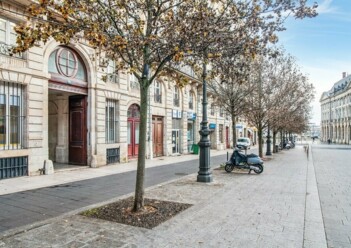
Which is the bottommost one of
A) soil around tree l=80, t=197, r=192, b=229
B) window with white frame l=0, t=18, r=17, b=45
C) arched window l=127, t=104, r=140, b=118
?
soil around tree l=80, t=197, r=192, b=229

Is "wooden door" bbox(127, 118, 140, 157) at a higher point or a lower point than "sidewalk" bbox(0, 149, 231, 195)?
higher

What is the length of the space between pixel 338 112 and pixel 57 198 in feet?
291

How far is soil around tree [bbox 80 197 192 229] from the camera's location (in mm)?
4918

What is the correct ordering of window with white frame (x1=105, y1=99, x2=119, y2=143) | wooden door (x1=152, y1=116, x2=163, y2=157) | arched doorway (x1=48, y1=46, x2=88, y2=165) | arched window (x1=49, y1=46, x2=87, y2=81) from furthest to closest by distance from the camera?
wooden door (x1=152, y1=116, x2=163, y2=157) → window with white frame (x1=105, y1=99, x2=119, y2=143) → arched doorway (x1=48, y1=46, x2=88, y2=165) → arched window (x1=49, y1=46, x2=87, y2=81)

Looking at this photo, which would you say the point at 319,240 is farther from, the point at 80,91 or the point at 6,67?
the point at 80,91

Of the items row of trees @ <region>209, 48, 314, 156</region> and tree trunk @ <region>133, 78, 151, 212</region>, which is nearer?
tree trunk @ <region>133, 78, 151, 212</region>

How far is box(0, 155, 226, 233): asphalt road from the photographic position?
17.3ft

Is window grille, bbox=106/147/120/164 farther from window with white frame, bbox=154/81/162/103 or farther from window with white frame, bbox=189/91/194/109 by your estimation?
window with white frame, bbox=189/91/194/109

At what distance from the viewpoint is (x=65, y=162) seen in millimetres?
13648

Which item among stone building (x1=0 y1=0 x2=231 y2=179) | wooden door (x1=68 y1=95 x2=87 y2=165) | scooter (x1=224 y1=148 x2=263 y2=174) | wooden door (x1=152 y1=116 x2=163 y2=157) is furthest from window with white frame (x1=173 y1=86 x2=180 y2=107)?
scooter (x1=224 y1=148 x2=263 y2=174)

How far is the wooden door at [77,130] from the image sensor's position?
1318 centimetres

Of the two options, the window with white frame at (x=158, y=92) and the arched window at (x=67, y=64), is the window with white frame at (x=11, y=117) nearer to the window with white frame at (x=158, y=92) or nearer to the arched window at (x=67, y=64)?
the arched window at (x=67, y=64)

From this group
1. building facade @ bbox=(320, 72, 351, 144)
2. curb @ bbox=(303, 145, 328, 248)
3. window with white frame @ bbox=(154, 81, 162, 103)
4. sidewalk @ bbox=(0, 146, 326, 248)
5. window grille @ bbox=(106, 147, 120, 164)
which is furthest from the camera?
building facade @ bbox=(320, 72, 351, 144)

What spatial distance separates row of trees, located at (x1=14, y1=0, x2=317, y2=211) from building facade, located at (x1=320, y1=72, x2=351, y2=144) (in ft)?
242
